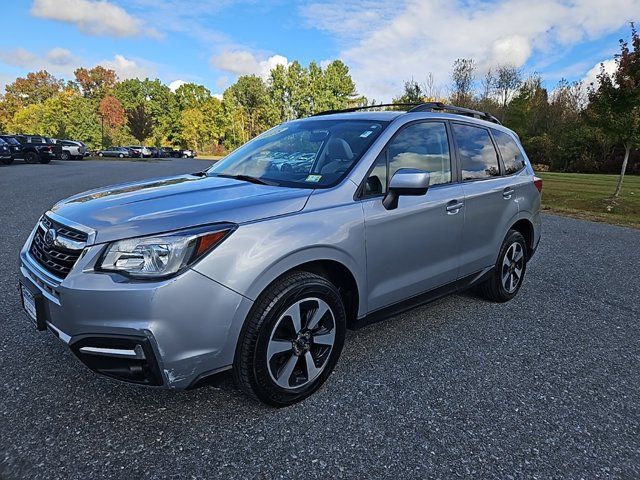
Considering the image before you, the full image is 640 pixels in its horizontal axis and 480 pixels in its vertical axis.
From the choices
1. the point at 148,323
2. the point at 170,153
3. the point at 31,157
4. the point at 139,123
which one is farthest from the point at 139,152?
the point at 148,323

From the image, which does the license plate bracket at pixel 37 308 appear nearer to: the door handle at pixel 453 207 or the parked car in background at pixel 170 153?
the door handle at pixel 453 207

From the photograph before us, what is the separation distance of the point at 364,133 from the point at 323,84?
64.8m

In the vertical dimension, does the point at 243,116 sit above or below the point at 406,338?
above

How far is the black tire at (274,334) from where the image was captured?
225 centimetres

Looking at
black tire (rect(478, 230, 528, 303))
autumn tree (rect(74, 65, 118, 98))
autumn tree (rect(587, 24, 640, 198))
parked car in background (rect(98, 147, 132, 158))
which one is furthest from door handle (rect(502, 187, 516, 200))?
autumn tree (rect(74, 65, 118, 98))

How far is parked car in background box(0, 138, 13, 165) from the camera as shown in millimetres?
22678

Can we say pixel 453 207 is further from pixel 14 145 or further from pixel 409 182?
pixel 14 145

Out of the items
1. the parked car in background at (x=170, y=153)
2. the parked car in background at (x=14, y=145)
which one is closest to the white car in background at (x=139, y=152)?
the parked car in background at (x=170, y=153)

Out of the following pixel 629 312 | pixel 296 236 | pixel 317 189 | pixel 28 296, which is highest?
pixel 317 189

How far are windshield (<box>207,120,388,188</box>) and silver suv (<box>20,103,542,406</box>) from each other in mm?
17

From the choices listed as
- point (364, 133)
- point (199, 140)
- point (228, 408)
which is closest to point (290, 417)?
point (228, 408)

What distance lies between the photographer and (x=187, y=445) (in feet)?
7.09

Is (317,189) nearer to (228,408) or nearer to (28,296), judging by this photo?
(228,408)

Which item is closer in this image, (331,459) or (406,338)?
(331,459)
